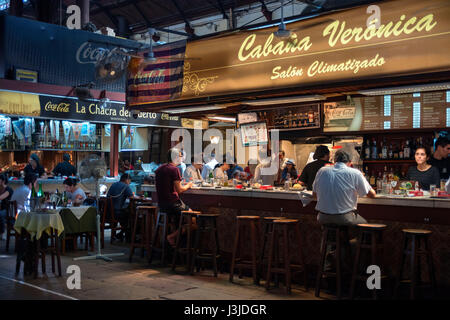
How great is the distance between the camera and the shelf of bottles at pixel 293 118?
9.85 metres

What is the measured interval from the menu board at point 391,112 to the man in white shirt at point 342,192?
11.7ft

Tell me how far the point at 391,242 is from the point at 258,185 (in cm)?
239

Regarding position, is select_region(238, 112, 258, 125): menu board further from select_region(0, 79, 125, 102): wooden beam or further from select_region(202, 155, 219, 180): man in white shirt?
select_region(0, 79, 125, 102): wooden beam

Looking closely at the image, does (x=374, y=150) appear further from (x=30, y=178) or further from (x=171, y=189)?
(x=30, y=178)

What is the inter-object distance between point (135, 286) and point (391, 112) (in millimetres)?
5631

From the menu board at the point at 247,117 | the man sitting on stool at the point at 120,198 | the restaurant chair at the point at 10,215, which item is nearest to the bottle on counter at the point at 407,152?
the menu board at the point at 247,117

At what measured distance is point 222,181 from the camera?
8289 millimetres

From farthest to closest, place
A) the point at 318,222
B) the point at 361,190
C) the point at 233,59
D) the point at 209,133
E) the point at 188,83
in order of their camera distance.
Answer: the point at 209,133 < the point at 188,83 < the point at 233,59 < the point at 318,222 < the point at 361,190

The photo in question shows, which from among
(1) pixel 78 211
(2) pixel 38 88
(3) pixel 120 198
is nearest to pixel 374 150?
(3) pixel 120 198

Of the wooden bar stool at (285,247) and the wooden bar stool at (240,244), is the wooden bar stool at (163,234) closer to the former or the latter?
the wooden bar stool at (240,244)

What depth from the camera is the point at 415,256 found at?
5.27 m
